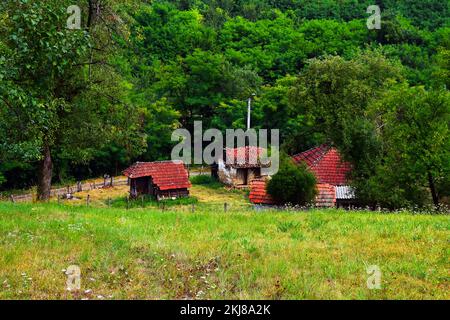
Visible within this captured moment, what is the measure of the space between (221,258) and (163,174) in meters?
33.8

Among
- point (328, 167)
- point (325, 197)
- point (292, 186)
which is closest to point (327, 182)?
point (328, 167)

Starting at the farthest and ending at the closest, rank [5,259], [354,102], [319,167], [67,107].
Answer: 1. [319,167]
2. [354,102]
3. [67,107]
4. [5,259]

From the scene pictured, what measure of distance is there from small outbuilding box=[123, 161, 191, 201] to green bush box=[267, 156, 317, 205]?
1535cm

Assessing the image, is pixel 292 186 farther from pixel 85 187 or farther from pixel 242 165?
pixel 85 187

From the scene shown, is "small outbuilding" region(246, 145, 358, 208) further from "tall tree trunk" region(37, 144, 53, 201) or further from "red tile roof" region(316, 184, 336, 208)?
"tall tree trunk" region(37, 144, 53, 201)

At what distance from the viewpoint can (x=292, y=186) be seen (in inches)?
1093

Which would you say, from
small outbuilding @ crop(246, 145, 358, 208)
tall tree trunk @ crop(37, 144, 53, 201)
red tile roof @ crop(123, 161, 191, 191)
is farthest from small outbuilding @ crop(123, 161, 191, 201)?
tall tree trunk @ crop(37, 144, 53, 201)

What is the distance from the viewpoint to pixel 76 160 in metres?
24.0

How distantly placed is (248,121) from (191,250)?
147ft

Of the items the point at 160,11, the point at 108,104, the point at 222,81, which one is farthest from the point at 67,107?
the point at 160,11

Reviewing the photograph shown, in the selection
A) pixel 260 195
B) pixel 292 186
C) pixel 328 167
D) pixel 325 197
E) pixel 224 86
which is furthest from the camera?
pixel 224 86

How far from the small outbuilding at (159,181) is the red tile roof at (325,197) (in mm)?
15647

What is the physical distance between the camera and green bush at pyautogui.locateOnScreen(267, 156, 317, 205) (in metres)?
27.8

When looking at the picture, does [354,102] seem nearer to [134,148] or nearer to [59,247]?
[134,148]
